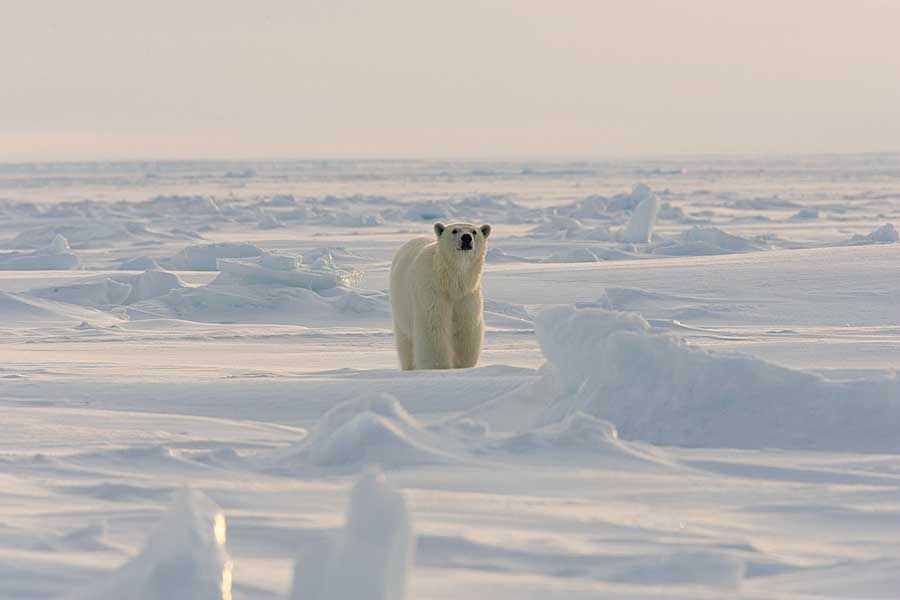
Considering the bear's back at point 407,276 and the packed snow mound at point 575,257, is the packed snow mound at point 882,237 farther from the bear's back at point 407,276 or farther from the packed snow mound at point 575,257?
the bear's back at point 407,276

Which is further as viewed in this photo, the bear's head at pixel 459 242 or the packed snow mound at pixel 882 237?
the packed snow mound at pixel 882 237

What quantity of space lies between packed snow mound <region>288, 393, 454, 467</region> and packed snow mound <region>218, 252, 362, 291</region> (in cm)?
603

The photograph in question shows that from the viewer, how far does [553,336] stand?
3.64m

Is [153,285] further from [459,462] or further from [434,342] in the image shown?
[459,462]

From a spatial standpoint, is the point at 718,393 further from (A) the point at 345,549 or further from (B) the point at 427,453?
(A) the point at 345,549

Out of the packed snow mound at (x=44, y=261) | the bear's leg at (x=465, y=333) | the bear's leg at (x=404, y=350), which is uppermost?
the bear's leg at (x=465, y=333)

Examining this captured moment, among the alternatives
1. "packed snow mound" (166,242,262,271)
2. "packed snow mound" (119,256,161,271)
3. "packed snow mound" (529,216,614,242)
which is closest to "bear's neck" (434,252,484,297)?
"packed snow mound" (166,242,262,271)

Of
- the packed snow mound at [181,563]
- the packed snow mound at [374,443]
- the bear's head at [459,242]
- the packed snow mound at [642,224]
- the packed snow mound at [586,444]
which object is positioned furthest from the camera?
the packed snow mound at [642,224]

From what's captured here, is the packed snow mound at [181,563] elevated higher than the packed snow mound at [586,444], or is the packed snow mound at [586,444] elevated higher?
the packed snow mound at [181,563]

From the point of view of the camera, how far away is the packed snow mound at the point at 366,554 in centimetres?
145

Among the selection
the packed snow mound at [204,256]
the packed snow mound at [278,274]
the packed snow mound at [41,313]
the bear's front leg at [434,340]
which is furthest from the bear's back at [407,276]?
the packed snow mound at [204,256]

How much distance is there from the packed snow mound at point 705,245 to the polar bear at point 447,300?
7.85 metres

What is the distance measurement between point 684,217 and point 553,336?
17938 mm

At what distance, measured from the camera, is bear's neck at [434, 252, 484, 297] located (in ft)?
17.6
